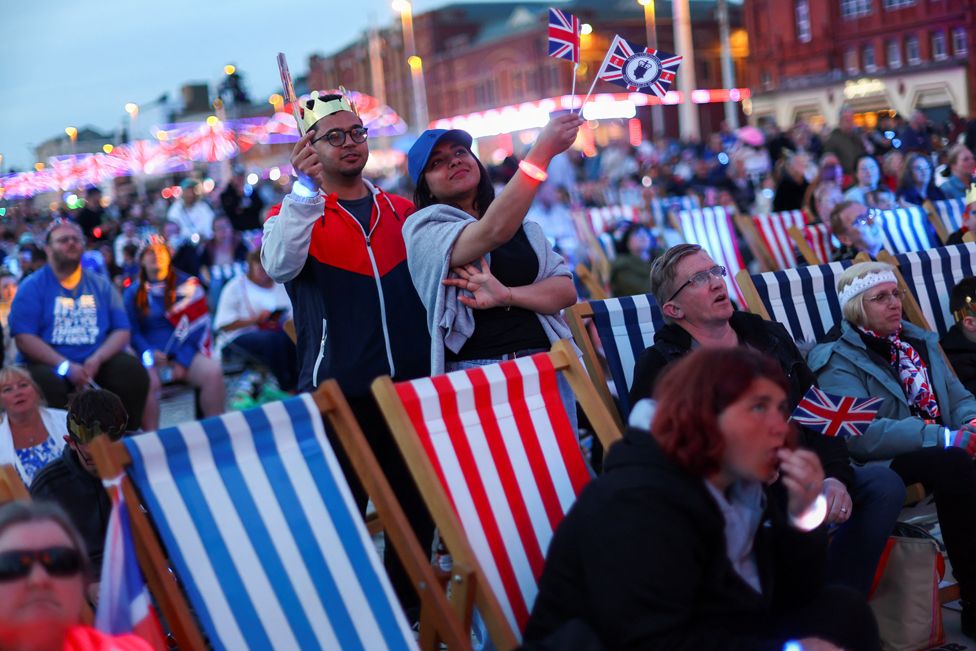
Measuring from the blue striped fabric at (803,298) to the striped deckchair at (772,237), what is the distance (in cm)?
353

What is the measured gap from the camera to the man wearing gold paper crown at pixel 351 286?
146 inches

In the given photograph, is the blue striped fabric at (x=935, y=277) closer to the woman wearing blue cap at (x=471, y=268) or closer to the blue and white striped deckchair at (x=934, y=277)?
the blue and white striped deckchair at (x=934, y=277)

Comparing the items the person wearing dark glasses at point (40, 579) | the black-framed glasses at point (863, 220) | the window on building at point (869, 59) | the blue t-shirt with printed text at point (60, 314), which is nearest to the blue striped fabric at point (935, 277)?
the black-framed glasses at point (863, 220)

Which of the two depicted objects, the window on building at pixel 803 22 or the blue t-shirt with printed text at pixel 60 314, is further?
the window on building at pixel 803 22

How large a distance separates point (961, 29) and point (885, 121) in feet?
90.5

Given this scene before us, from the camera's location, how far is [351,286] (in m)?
3.77

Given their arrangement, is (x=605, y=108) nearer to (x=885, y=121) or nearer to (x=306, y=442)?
(x=885, y=121)

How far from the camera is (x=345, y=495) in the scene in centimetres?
309

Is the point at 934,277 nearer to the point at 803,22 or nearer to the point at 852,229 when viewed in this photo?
the point at 852,229

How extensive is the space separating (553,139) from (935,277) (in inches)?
116

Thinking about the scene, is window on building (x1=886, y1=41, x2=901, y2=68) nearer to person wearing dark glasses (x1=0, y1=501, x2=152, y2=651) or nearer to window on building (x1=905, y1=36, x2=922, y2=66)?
window on building (x1=905, y1=36, x2=922, y2=66)

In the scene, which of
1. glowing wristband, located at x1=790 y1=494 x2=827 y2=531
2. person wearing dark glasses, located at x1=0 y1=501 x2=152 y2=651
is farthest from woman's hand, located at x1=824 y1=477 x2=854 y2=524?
person wearing dark glasses, located at x1=0 y1=501 x2=152 y2=651

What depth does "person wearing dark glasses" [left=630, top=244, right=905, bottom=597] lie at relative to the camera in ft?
11.9

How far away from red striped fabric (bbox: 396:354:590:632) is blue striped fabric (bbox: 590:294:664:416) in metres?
1.05
